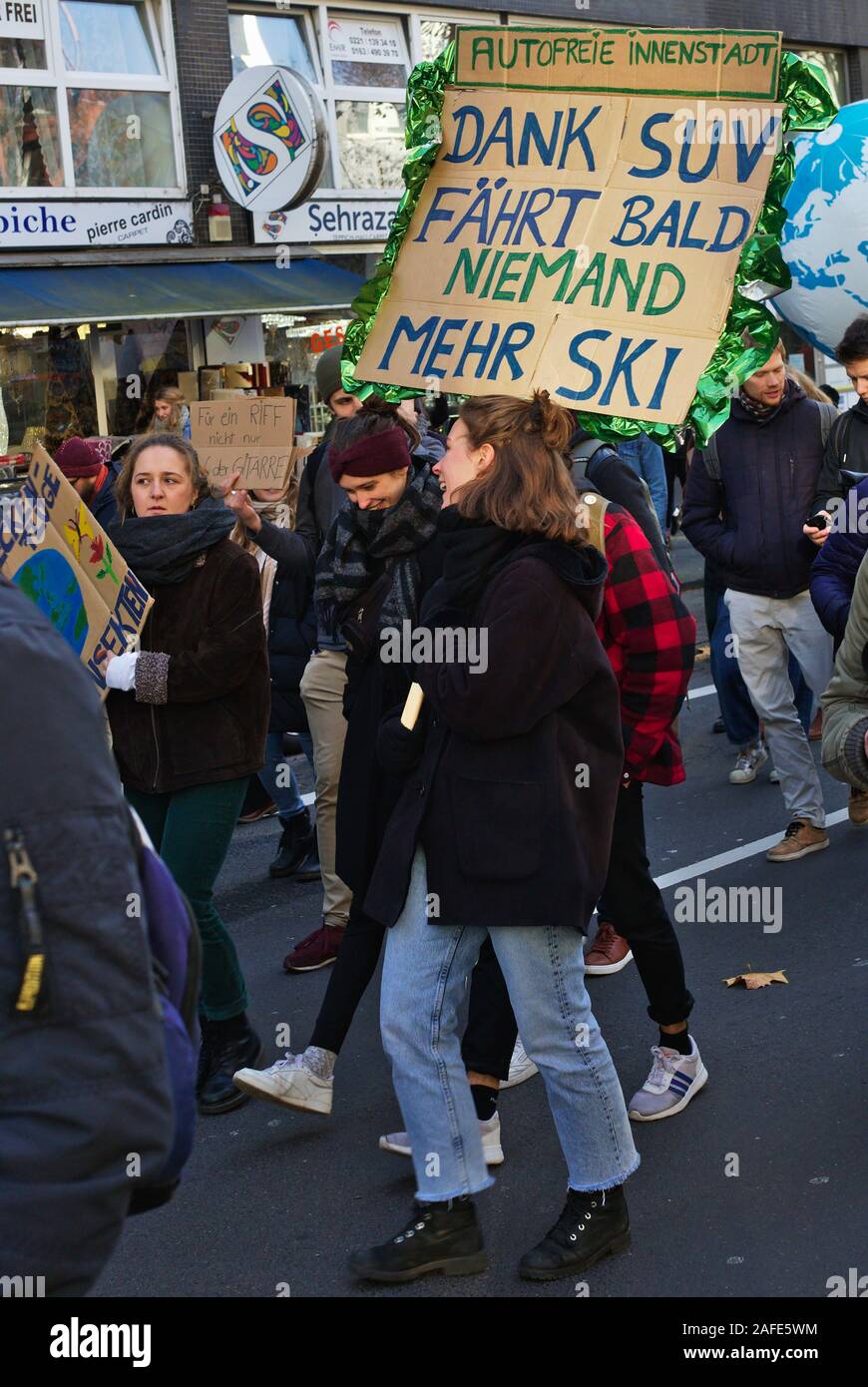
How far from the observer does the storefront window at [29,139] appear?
14.4 metres

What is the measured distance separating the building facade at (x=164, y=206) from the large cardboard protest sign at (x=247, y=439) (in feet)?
24.1

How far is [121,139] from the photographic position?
603 inches

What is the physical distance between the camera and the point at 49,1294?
1.65 m

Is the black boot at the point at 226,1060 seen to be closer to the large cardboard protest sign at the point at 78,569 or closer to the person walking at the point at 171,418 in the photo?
the large cardboard protest sign at the point at 78,569

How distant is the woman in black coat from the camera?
3291 millimetres

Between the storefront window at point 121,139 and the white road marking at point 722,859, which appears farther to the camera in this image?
the storefront window at point 121,139

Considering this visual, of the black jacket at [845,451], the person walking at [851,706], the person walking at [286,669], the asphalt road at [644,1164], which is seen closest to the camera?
the person walking at [851,706]

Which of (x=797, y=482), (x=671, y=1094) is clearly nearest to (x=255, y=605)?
(x=671, y=1094)

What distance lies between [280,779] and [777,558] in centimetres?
220

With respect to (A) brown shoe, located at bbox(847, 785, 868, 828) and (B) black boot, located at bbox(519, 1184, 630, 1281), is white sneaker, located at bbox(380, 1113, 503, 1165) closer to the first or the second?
(B) black boot, located at bbox(519, 1184, 630, 1281)

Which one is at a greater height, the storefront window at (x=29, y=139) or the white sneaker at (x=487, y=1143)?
the storefront window at (x=29, y=139)

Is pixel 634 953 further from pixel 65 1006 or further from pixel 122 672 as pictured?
pixel 65 1006

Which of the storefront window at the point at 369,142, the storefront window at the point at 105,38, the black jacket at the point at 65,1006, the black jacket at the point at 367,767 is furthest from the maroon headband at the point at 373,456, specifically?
the storefront window at the point at 369,142

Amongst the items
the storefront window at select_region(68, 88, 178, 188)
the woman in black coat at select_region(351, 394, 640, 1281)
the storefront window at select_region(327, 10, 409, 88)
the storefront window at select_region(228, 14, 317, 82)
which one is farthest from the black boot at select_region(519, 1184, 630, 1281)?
the storefront window at select_region(327, 10, 409, 88)
